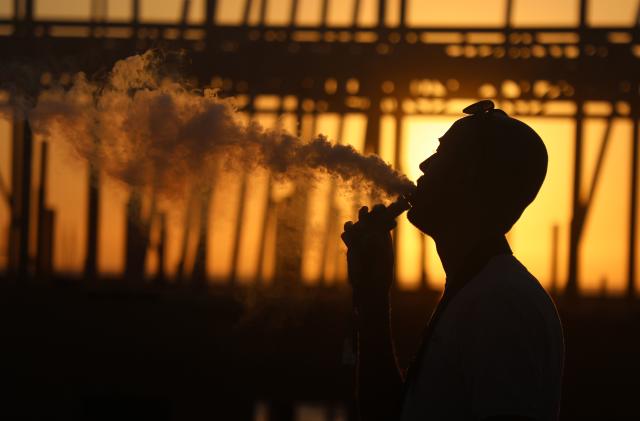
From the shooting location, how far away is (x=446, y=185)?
10.1 feet

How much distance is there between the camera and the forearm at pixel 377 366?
336 centimetres

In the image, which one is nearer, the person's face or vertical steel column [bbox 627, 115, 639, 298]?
the person's face

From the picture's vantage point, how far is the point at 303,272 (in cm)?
2408

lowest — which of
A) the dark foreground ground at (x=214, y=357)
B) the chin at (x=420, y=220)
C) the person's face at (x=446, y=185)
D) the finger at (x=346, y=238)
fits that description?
the dark foreground ground at (x=214, y=357)

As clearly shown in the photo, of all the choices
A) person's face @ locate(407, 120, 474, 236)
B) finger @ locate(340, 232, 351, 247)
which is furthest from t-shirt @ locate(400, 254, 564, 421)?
finger @ locate(340, 232, 351, 247)

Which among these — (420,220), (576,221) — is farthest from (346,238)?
(576,221)

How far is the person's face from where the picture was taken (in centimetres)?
304

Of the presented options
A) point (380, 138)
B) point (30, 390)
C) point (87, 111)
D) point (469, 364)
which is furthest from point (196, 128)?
point (380, 138)

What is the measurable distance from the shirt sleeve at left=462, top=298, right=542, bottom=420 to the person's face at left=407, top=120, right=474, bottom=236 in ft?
1.42

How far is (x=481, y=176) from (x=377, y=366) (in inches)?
26.9

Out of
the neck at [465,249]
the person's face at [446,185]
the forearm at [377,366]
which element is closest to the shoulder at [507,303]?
the neck at [465,249]

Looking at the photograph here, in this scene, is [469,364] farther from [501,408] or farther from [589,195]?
[589,195]

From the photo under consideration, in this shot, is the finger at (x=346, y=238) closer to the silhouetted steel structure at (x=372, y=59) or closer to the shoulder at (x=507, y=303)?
the shoulder at (x=507, y=303)

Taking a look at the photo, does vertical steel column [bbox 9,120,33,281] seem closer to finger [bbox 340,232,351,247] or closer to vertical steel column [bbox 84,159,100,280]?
vertical steel column [bbox 84,159,100,280]
